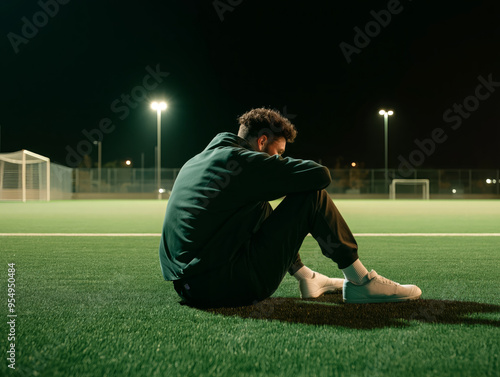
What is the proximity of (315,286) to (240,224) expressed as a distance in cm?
86

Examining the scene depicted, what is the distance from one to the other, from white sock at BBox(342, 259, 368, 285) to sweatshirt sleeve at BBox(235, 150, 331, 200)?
1.83 ft

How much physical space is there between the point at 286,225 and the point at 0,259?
3.58 metres

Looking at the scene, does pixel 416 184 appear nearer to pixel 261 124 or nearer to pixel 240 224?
pixel 261 124

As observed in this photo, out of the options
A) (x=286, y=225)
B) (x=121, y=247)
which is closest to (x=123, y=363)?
(x=286, y=225)

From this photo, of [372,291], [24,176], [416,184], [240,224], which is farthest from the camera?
A: [416,184]

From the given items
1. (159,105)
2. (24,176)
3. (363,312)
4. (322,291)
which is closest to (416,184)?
(159,105)

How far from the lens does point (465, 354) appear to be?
2.00 m

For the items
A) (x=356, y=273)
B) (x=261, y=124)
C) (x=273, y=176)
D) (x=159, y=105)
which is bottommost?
(x=356, y=273)

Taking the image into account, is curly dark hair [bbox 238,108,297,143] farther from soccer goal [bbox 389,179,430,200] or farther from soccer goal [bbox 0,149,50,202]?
soccer goal [bbox 389,179,430,200]

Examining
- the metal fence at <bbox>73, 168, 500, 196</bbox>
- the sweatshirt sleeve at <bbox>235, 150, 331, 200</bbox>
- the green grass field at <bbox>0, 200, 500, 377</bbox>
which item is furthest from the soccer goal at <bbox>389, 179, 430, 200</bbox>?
the sweatshirt sleeve at <bbox>235, 150, 331, 200</bbox>

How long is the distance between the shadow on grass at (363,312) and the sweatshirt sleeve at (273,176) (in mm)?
697

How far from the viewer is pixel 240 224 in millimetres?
2562

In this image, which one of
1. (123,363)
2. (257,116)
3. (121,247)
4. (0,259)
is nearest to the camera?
(123,363)

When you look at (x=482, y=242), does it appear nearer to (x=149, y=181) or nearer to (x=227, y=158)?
(x=227, y=158)
